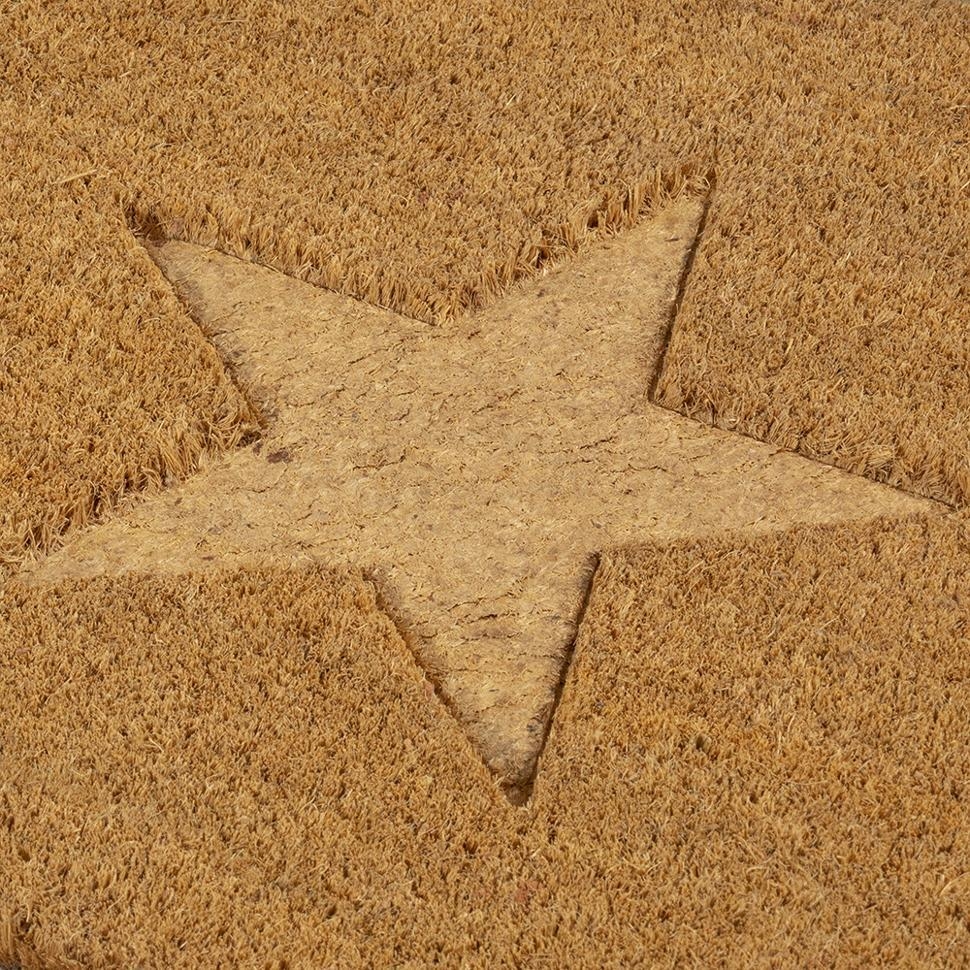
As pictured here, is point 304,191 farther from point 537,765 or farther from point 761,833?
point 761,833

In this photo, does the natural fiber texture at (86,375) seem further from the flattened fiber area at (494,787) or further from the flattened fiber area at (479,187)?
the flattened fiber area at (494,787)

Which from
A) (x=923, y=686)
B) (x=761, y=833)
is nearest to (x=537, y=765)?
(x=761, y=833)

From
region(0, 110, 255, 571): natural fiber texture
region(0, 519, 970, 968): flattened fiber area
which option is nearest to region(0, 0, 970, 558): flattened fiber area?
region(0, 110, 255, 571): natural fiber texture

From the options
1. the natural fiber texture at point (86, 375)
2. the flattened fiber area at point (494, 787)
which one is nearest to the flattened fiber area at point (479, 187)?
the natural fiber texture at point (86, 375)

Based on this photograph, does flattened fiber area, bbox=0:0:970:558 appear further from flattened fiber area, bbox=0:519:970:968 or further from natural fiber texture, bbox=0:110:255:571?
flattened fiber area, bbox=0:519:970:968

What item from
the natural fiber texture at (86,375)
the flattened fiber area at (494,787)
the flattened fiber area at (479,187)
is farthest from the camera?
the flattened fiber area at (479,187)

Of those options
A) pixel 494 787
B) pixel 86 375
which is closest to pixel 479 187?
pixel 86 375

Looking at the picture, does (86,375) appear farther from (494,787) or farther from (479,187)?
(494,787)
